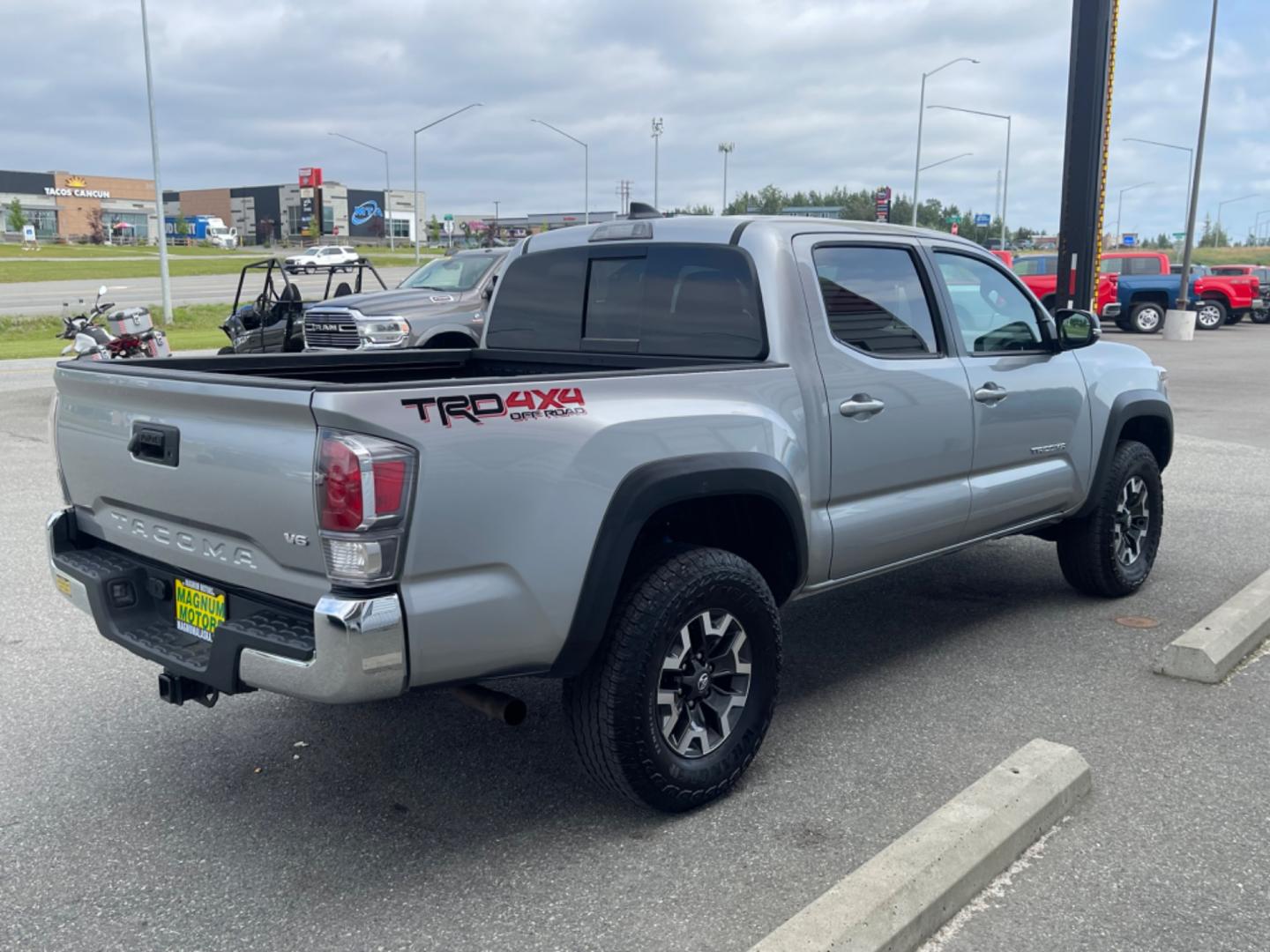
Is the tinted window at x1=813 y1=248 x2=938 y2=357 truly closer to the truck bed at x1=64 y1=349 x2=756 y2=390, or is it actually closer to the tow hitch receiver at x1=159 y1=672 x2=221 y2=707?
the truck bed at x1=64 y1=349 x2=756 y2=390

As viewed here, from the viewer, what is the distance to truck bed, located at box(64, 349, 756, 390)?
410 cm

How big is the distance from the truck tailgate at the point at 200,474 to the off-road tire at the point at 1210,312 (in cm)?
3321

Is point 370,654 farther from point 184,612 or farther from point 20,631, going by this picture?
point 20,631

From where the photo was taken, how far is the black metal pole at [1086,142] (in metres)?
13.7

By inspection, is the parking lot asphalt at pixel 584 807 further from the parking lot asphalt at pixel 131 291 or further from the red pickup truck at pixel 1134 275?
the parking lot asphalt at pixel 131 291

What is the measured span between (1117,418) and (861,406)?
2.13 meters

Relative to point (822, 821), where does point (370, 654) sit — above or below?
above

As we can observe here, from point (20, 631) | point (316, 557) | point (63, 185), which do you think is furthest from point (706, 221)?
point (63, 185)

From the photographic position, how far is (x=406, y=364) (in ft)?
17.0

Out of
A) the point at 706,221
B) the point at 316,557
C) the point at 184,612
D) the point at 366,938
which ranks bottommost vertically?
the point at 366,938

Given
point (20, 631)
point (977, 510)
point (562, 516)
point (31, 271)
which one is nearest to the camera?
point (562, 516)

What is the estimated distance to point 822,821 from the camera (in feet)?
11.5

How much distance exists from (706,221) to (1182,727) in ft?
8.51

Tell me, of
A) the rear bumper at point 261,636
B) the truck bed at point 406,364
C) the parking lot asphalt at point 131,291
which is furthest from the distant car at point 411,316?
the parking lot asphalt at point 131,291
